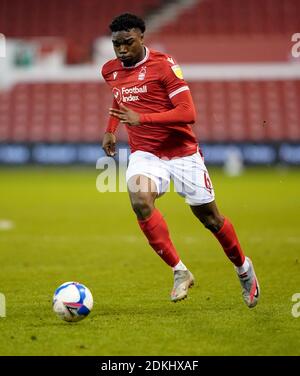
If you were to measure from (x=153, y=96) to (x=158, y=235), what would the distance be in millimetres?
1154

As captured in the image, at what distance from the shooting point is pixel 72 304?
20.0 feet

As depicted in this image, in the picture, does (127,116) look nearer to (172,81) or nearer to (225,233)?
(172,81)

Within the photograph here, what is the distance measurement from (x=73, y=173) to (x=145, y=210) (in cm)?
1727

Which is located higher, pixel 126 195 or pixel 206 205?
pixel 206 205

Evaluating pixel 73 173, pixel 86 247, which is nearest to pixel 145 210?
pixel 86 247

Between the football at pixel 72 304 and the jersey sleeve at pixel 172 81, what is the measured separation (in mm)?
1783

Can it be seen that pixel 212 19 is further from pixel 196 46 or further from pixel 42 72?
pixel 42 72

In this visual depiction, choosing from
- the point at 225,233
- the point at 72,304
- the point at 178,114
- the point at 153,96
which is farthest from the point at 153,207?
the point at 72,304

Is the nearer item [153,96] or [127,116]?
[127,116]

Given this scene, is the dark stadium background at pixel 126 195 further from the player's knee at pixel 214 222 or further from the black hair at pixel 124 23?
the black hair at pixel 124 23

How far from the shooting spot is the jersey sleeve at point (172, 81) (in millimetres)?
6754

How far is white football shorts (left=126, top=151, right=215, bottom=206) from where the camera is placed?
679 cm

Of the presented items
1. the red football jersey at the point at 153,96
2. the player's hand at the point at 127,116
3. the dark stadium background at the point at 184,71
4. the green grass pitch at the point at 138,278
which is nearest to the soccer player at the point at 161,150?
the red football jersey at the point at 153,96
